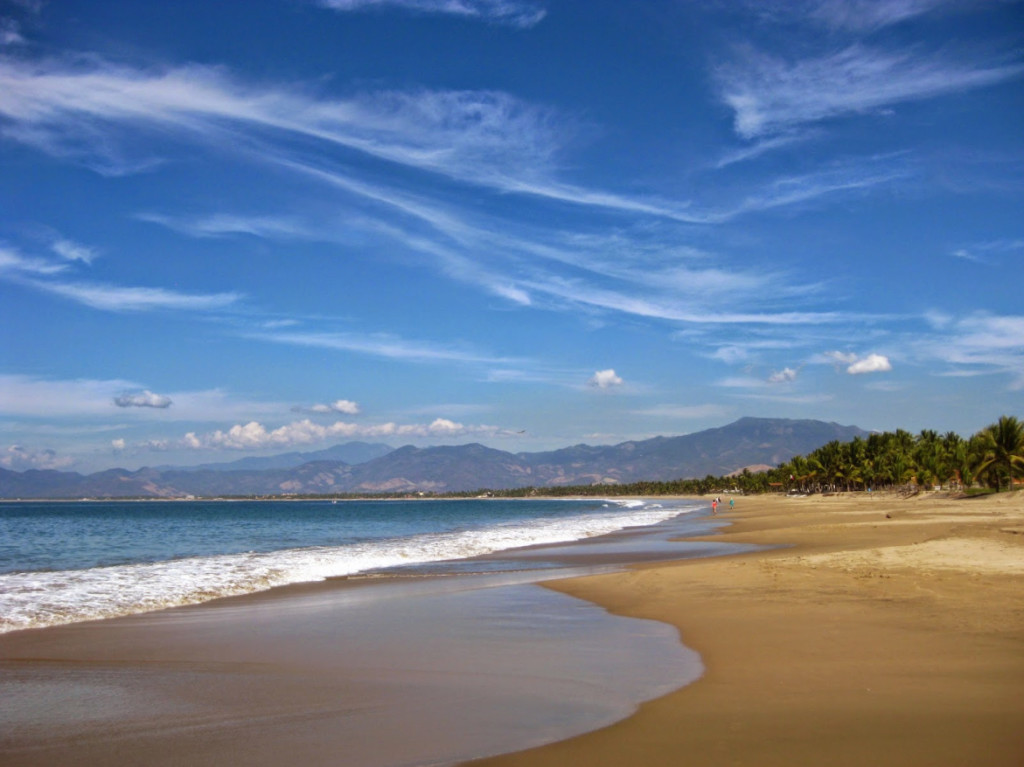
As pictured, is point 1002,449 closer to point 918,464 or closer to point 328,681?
point 918,464

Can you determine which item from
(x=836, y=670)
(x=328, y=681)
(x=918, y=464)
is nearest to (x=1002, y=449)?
(x=918, y=464)

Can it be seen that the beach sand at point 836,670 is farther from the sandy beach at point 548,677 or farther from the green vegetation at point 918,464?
the green vegetation at point 918,464

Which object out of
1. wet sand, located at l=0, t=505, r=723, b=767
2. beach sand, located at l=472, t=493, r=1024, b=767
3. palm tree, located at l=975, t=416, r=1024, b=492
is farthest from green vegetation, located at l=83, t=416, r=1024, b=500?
wet sand, located at l=0, t=505, r=723, b=767

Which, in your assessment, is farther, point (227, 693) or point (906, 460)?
point (906, 460)

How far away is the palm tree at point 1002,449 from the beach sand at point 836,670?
183 feet

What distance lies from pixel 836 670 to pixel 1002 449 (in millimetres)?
69033

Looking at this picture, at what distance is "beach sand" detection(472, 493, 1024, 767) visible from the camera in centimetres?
606

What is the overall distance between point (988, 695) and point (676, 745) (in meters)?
3.48

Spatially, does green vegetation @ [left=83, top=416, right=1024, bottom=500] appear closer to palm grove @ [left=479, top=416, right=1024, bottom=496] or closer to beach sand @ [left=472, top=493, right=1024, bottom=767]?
palm grove @ [left=479, top=416, right=1024, bottom=496]

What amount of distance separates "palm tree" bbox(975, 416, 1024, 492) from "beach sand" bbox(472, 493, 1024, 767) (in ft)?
183

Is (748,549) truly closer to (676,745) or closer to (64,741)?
(676,745)

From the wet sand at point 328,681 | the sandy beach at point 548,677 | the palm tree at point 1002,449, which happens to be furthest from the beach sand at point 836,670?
the palm tree at point 1002,449

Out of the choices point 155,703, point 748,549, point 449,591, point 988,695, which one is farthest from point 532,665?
point 748,549

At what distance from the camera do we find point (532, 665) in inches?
383
